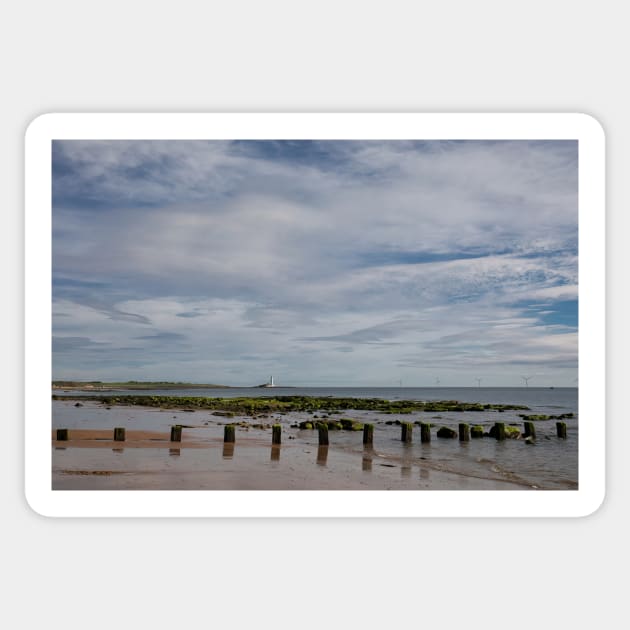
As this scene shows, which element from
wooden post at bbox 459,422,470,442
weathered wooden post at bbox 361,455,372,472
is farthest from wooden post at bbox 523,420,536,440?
weathered wooden post at bbox 361,455,372,472

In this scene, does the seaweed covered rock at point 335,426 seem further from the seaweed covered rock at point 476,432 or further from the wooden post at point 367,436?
the seaweed covered rock at point 476,432

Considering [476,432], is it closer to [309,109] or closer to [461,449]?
[461,449]

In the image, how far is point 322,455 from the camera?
9281 millimetres

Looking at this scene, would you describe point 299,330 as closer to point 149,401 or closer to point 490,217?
point 490,217

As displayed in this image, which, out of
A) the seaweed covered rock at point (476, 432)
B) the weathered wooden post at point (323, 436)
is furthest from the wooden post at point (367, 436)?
the seaweed covered rock at point (476, 432)

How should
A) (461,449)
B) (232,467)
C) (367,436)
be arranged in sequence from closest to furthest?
1. (232,467)
2. (367,436)
3. (461,449)

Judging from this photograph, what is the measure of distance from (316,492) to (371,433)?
23.1ft

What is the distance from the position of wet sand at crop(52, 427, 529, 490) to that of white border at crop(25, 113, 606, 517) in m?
1.76

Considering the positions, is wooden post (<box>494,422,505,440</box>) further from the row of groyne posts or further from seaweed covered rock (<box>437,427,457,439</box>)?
seaweed covered rock (<box>437,427,457,439</box>)

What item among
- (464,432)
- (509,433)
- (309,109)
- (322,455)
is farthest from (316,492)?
(509,433)

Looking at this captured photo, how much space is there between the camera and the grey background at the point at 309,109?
402 centimetres

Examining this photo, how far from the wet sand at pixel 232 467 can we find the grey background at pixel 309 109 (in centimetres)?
184
